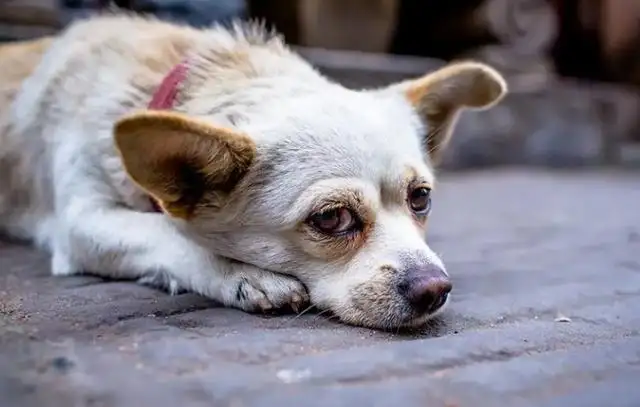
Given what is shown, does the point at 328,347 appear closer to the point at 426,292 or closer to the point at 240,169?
the point at 426,292

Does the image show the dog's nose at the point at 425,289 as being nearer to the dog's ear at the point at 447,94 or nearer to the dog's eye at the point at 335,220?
the dog's eye at the point at 335,220

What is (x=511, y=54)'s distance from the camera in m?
4.79

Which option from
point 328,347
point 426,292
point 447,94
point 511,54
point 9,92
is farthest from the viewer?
point 511,54

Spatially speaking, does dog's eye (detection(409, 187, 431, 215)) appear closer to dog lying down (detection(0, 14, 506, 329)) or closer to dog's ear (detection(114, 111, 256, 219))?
dog lying down (detection(0, 14, 506, 329))

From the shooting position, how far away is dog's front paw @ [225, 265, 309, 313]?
4.49 feet

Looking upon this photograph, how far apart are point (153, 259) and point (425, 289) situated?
1.83 feet

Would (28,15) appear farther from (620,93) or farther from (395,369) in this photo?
(620,93)

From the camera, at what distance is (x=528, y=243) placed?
2.19 metres

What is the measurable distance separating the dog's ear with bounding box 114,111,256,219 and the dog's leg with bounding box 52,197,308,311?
101 millimetres

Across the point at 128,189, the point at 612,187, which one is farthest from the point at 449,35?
the point at 128,189

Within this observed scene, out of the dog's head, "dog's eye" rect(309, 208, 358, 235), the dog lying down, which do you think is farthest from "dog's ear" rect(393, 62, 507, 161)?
"dog's eye" rect(309, 208, 358, 235)

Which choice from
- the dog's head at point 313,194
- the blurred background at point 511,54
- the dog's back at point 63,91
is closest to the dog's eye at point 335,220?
the dog's head at point 313,194

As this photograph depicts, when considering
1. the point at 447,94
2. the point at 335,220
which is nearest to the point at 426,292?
the point at 335,220

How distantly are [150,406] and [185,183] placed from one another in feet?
2.02
